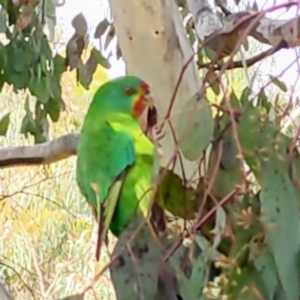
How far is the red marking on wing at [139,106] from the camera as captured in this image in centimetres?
96

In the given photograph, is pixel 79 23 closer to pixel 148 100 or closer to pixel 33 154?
pixel 33 154

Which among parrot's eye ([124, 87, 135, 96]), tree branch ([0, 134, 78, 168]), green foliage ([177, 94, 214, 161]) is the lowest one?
green foliage ([177, 94, 214, 161])

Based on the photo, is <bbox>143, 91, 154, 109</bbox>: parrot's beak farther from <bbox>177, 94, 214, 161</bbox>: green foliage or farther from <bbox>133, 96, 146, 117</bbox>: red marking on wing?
<bbox>177, 94, 214, 161</bbox>: green foliage

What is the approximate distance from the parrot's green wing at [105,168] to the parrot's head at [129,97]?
0.24 ft

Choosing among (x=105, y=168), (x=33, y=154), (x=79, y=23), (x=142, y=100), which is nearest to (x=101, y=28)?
(x=79, y=23)

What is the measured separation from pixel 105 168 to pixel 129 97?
0.14 meters

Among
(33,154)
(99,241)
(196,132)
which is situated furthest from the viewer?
(33,154)

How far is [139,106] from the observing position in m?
0.96

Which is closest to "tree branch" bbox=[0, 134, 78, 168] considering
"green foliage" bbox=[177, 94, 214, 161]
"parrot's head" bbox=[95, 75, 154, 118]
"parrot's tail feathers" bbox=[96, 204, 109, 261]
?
"parrot's head" bbox=[95, 75, 154, 118]

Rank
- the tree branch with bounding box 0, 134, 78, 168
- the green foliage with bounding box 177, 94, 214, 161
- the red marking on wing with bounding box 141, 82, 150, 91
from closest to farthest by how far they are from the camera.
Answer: the green foliage with bounding box 177, 94, 214, 161, the red marking on wing with bounding box 141, 82, 150, 91, the tree branch with bounding box 0, 134, 78, 168

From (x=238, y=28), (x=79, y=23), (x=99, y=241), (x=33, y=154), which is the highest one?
(x=79, y=23)

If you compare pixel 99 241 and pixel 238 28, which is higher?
pixel 238 28

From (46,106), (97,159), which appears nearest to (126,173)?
(97,159)

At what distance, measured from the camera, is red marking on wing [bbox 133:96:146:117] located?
3.15 feet
